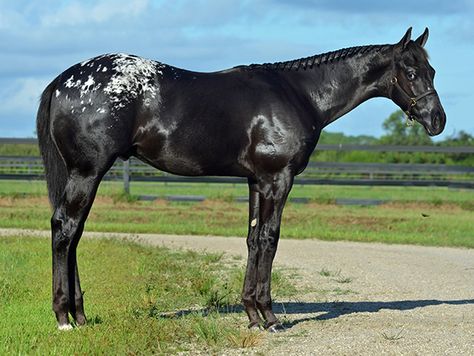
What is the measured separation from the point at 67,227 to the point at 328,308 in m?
3.15

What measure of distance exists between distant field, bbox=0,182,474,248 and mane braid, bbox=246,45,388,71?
8254 millimetres

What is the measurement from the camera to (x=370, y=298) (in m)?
10.2

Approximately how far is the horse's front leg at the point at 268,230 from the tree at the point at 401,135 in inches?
1265

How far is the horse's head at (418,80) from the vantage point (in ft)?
28.0

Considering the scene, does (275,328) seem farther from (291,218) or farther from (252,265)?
(291,218)

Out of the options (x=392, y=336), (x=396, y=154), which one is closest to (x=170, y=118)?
(x=392, y=336)

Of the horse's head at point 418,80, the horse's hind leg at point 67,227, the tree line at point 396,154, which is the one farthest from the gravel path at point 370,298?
the tree line at point 396,154

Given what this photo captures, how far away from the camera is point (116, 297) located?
368 inches

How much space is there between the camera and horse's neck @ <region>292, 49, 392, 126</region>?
334 inches

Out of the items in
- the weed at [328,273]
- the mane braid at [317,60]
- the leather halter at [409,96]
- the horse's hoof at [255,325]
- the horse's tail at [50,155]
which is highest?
the mane braid at [317,60]

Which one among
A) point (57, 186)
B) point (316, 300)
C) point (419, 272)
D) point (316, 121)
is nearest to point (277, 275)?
point (316, 300)

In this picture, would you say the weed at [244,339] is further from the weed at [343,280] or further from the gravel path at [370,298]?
the weed at [343,280]

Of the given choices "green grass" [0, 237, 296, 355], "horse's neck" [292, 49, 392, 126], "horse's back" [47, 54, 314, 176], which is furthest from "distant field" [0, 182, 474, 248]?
"horse's back" [47, 54, 314, 176]

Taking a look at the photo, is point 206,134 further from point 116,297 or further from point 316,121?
point 116,297
